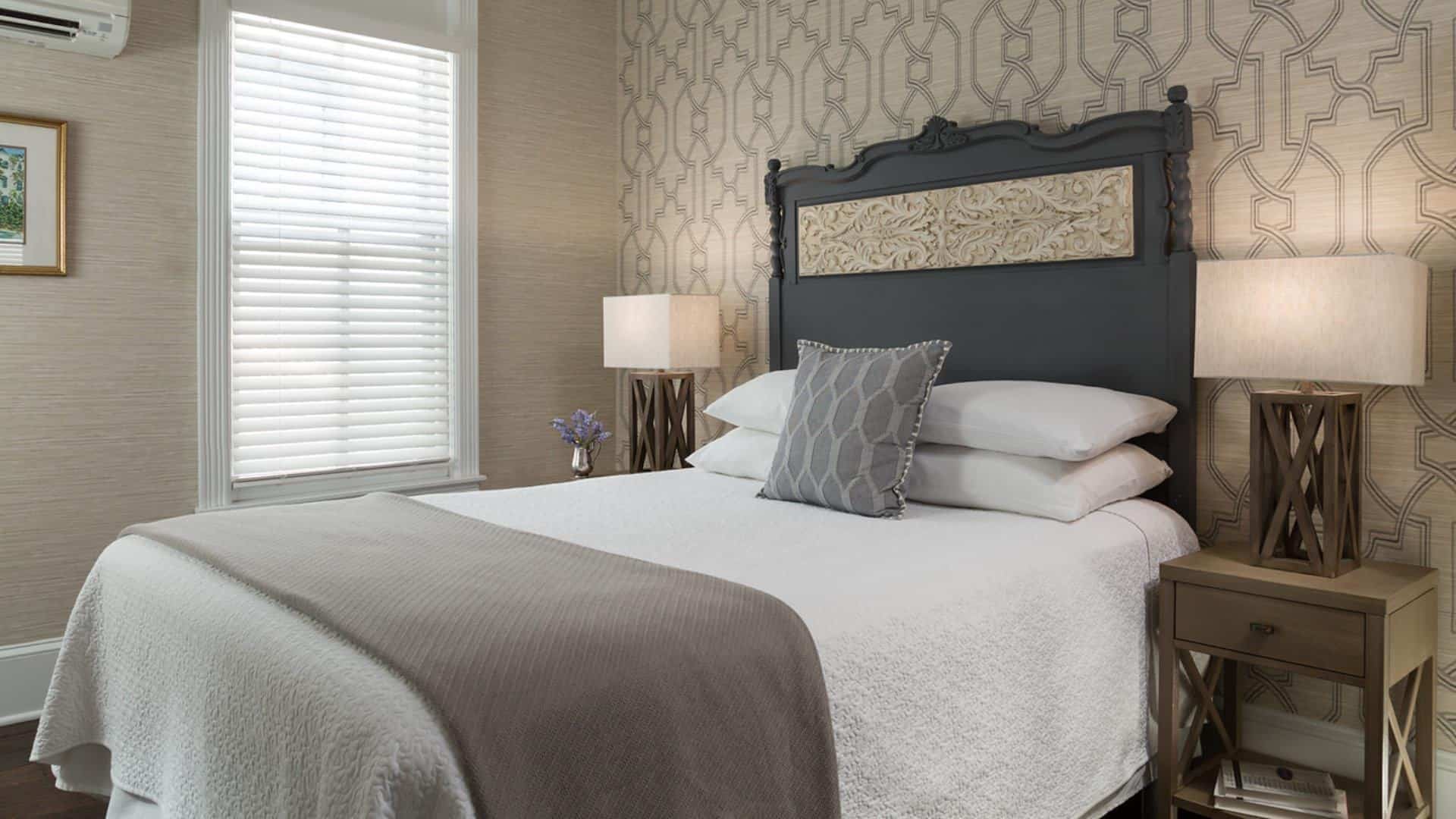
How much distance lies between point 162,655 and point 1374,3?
115 inches

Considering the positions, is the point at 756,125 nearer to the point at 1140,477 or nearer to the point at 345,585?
the point at 1140,477

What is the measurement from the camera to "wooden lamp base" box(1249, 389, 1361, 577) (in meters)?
2.23

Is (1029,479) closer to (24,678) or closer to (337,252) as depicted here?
(337,252)

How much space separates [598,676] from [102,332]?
277 cm

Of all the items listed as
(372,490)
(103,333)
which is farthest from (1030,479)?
(103,333)

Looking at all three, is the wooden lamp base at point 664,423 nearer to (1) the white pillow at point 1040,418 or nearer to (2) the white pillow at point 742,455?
(2) the white pillow at point 742,455

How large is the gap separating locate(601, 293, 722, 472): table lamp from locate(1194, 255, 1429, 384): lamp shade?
6.23 feet

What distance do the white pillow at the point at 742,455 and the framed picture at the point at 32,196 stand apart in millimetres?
2091

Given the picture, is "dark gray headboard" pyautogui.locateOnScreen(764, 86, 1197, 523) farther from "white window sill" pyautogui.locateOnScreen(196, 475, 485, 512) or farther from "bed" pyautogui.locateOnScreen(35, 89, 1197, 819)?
"white window sill" pyautogui.locateOnScreen(196, 475, 485, 512)

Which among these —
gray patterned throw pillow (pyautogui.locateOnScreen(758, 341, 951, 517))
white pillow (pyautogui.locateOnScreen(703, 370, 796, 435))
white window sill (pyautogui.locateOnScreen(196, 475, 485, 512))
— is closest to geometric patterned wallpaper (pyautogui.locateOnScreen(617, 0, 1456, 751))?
gray patterned throw pillow (pyautogui.locateOnScreen(758, 341, 951, 517))

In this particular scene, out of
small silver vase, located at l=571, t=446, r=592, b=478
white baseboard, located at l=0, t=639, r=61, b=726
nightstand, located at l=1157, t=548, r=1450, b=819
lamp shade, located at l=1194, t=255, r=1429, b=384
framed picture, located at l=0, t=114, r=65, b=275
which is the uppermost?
framed picture, located at l=0, t=114, r=65, b=275

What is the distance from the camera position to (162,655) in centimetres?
183

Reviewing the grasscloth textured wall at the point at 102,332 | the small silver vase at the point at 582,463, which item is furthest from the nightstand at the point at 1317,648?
the grasscloth textured wall at the point at 102,332

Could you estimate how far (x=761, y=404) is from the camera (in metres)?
3.20
